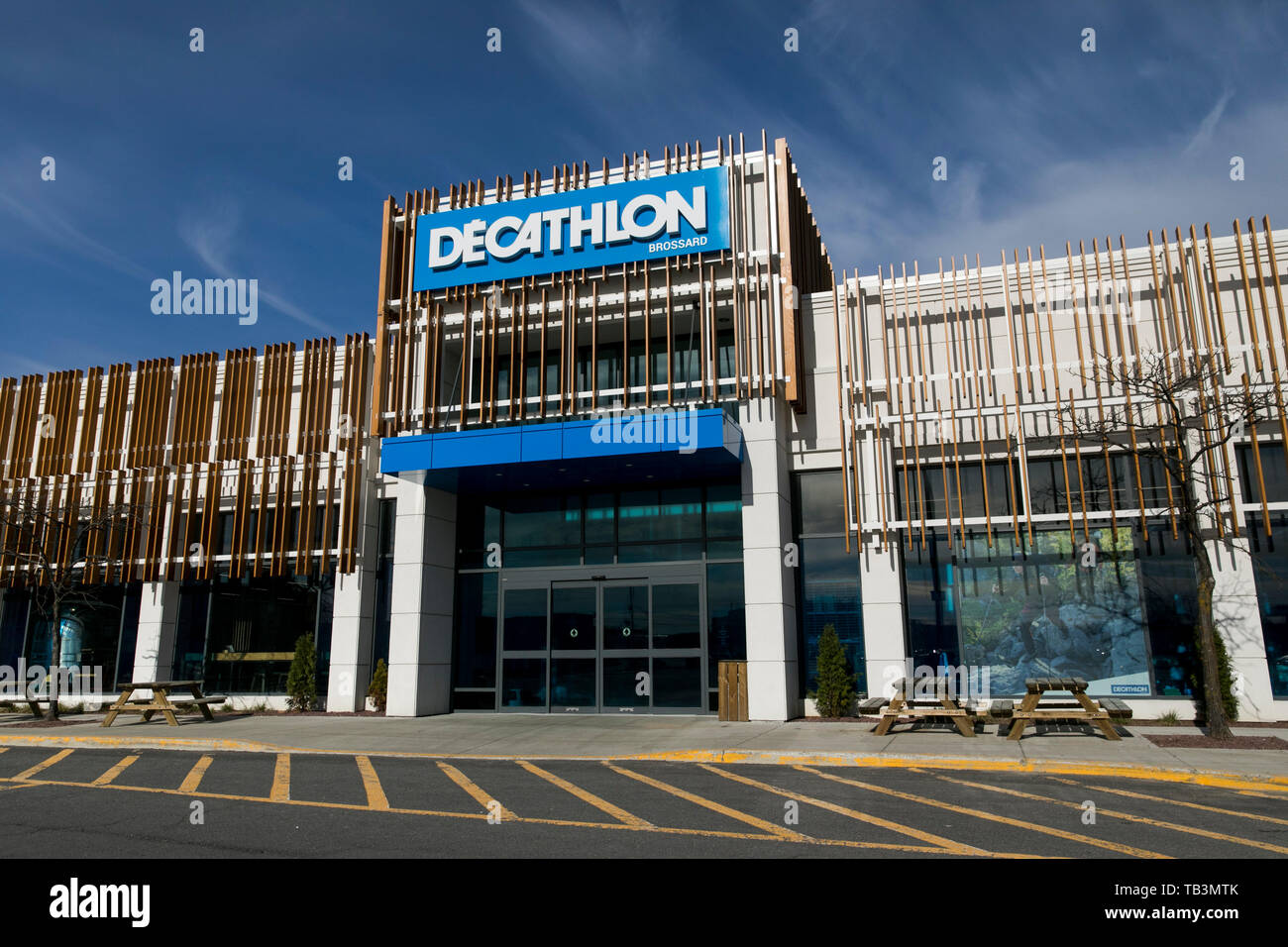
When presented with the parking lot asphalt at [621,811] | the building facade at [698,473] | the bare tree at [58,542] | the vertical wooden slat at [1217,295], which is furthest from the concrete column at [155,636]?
the vertical wooden slat at [1217,295]

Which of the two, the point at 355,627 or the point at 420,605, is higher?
the point at 420,605

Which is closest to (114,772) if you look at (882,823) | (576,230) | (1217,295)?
(882,823)

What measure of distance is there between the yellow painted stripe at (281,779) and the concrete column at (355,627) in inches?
260

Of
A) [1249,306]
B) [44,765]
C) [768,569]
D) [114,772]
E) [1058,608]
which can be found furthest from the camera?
[768,569]

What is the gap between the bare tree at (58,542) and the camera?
22.0 meters

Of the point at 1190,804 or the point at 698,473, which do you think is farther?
the point at 698,473

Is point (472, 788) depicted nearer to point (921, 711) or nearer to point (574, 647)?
point (921, 711)

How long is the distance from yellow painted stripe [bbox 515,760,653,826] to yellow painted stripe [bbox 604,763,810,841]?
0.85 meters

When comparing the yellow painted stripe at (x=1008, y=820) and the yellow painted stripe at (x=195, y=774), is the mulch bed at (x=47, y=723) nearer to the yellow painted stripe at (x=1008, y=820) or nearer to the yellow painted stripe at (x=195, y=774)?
the yellow painted stripe at (x=195, y=774)

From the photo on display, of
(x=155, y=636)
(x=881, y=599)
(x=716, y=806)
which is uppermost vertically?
(x=881, y=599)

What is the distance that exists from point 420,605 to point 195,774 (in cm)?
746

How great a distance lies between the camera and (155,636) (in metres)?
21.9
